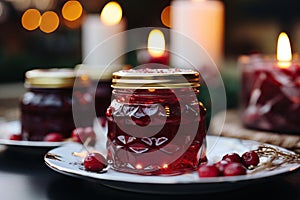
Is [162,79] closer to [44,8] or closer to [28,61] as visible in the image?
[28,61]

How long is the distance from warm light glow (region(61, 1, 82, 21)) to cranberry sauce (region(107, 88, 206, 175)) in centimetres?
372

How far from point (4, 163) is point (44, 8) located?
3511mm

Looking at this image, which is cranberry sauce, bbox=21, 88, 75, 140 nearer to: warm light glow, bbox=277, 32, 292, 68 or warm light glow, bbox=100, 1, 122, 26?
warm light glow, bbox=277, 32, 292, 68

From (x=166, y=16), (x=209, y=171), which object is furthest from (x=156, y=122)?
(x=166, y=16)

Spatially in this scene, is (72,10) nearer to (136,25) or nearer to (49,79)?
(136,25)

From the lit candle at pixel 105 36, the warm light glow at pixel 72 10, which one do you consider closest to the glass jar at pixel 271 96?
the lit candle at pixel 105 36

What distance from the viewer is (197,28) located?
1.28 metres

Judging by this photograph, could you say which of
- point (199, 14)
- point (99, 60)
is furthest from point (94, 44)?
point (199, 14)

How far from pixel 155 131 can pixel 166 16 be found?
3.87m

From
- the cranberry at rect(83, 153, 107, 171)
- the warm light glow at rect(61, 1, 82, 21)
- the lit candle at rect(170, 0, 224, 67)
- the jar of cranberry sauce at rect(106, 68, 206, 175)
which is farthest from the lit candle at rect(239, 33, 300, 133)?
the warm light glow at rect(61, 1, 82, 21)

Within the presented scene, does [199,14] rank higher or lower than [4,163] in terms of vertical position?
higher

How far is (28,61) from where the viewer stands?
3.14 meters

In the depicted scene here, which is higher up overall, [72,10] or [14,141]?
[72,10]

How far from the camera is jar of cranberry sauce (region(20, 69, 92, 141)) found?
996 millimetres
